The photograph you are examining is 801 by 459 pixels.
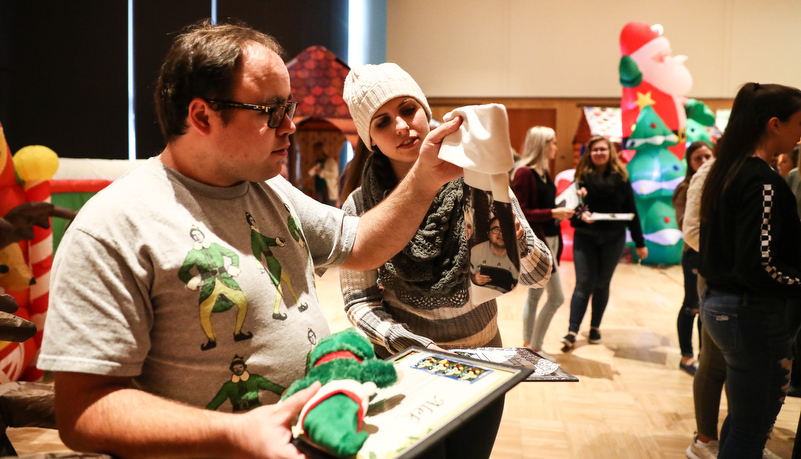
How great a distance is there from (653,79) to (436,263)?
852 centimetres

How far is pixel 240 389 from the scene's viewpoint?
3.26 feet

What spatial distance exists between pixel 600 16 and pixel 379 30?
15.8 feet

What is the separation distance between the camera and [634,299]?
6.43m

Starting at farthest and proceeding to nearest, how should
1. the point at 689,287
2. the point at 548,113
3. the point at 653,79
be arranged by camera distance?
the point at 548,113, the point at 653,79, the point at 689,287

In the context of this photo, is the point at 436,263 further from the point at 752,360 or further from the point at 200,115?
the point at 752,360

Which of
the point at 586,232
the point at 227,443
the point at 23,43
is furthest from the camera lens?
the point at 586,232

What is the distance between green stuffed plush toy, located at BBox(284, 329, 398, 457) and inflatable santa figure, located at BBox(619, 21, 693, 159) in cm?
886

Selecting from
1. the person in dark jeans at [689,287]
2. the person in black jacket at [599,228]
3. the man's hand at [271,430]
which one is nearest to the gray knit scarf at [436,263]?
the man's hand at [271,430]

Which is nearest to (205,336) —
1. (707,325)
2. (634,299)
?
(707,325)

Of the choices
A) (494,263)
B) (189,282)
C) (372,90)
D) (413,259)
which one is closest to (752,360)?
(494,263)

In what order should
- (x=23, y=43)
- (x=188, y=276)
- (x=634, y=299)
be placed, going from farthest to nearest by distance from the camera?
(x=634, y=299) → (x=23, y=43) → (x=188, y=276)

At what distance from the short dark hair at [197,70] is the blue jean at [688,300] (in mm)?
3634

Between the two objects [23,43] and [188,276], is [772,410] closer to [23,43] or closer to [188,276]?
[188,276]

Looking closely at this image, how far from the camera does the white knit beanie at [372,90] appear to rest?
159cm
